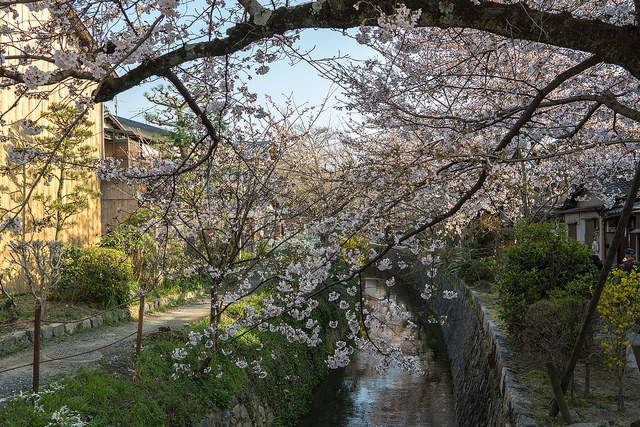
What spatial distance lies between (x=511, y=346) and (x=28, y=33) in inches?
296

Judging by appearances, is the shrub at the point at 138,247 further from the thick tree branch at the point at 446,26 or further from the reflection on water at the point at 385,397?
the thick tree branch at the point at 446,26

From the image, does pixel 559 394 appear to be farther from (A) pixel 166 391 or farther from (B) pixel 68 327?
(B) pixel 68 327

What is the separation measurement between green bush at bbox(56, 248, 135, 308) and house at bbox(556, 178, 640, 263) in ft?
36.3

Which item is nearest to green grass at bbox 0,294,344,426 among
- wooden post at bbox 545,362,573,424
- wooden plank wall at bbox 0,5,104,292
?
wooden plank wall at bbox 0,5,104,292

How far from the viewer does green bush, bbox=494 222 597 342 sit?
7.78 m

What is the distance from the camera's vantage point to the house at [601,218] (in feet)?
47.0

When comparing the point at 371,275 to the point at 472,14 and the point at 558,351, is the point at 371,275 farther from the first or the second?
the point at 472,14

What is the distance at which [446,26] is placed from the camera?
12.2ft

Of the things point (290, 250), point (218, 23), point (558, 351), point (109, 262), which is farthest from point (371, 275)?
point (218, 23)

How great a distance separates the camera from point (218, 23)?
4234mm

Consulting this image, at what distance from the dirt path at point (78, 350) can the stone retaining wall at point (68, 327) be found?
0.55ft

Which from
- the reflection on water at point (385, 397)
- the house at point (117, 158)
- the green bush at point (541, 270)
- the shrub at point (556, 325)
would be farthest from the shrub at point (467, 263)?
the house at point (117, 158)

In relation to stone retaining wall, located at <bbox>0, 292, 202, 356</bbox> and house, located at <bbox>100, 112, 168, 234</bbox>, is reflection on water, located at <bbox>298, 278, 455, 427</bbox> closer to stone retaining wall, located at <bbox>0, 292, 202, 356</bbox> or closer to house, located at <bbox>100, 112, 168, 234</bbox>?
stone retaining wall, located at <bbox>0, 292, 202, 356</bbox>

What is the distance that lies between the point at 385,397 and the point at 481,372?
8.91ft
